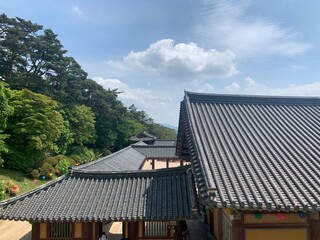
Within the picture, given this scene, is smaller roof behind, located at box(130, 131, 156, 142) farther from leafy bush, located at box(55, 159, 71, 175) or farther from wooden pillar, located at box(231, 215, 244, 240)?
wooden pillar, located at box(231, 215, 244, 240)

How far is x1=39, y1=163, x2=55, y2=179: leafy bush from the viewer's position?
26.0m

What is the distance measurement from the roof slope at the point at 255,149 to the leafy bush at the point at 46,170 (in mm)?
18887

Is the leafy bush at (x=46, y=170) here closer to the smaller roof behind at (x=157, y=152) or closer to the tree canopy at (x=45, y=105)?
the tree canopy at (x=45, y=105)

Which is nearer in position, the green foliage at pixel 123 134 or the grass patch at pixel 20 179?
the grass patch at pixel 20 179

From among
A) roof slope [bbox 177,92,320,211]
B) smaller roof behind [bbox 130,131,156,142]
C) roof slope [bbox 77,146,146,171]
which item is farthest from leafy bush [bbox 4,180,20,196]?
smaller roof behind [bbox 130,131,156,142]

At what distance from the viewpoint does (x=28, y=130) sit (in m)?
24.3

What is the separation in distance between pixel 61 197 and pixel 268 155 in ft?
26.3

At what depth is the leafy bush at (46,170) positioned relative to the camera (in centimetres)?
2597

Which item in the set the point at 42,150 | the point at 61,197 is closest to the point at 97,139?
the point at 42,150

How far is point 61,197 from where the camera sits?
32.9ft

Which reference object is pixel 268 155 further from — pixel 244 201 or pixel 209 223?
pixel 209 223

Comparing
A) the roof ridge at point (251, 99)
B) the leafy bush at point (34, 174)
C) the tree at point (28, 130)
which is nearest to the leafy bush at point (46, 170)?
the leafy bush at point (34, 174)

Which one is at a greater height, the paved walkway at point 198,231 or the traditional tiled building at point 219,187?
the traditional tiled building at point 219,187

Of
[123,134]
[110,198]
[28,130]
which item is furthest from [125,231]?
[123,134]
